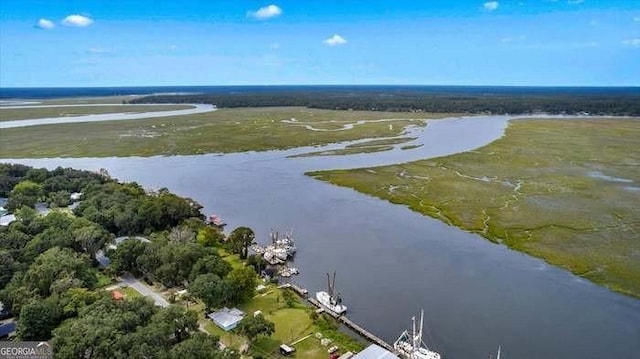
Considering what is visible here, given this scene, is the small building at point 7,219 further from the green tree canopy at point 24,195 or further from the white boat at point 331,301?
the white boat at point 331,301

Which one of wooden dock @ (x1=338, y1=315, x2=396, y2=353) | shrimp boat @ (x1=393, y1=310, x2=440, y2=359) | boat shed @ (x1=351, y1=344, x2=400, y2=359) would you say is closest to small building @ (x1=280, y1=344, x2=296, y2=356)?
boat shed @ (x1=351, y1=344, x2=400, y2=359)

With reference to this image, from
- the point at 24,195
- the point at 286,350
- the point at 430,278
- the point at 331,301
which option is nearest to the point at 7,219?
the point at 24,195

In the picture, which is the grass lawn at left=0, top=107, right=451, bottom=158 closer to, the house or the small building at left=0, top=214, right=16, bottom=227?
the small building at left=0, top=214, right=16, bottom=227

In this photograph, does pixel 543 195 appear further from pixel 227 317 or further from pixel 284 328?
pixel 227 317

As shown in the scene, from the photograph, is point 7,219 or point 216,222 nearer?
point 7,219

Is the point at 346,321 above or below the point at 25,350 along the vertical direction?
below


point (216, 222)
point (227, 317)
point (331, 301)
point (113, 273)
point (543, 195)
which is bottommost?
point (331, 301)
